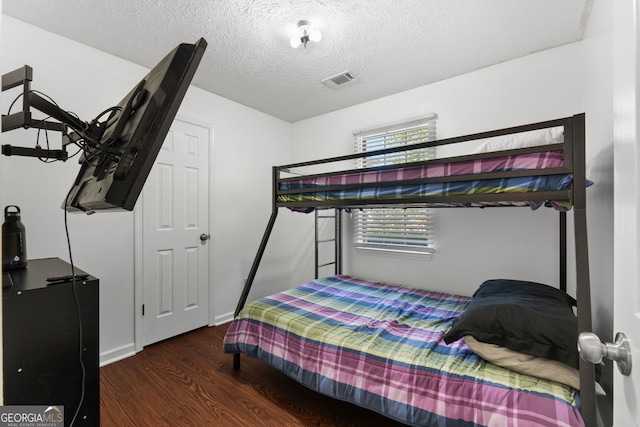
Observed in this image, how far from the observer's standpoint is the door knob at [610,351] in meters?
0.55

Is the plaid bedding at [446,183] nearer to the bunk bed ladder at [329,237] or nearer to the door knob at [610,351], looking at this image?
the door knob at [610,351]

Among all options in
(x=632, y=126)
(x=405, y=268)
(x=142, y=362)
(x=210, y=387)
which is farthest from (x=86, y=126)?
(x=405, y=268)

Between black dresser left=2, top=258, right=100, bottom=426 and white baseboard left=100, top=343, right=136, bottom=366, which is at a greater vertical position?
black dresser left=2, top=258, right=100, bottom=426

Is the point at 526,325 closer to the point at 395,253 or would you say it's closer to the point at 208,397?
the point at 395,253

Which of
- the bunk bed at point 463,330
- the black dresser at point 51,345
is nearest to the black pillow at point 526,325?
the bunk bed at point 463,330

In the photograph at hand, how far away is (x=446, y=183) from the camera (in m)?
1.61

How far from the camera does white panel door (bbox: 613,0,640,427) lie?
527mm

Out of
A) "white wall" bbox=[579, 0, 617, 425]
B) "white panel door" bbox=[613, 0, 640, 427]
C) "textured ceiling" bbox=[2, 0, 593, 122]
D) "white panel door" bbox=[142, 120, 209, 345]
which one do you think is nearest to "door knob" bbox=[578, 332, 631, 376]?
"white panel door" bbox=[613, 0, 640, 427]

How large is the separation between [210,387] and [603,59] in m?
3.17

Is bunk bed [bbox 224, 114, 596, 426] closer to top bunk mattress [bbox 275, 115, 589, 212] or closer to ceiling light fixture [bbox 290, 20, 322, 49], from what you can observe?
top bunk mattress [bbox 275, 115, 589, 212]

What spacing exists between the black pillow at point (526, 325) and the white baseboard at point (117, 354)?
2.50 m

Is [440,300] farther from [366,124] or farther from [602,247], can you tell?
[366,124]

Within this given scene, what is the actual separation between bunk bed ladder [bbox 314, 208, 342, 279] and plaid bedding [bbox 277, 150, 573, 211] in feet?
3.63

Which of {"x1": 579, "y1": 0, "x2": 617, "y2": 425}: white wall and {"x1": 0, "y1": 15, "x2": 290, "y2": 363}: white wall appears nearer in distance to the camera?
{"x1": 579, "y1": 0, "x2": 617, "y2": 425}: white wall
